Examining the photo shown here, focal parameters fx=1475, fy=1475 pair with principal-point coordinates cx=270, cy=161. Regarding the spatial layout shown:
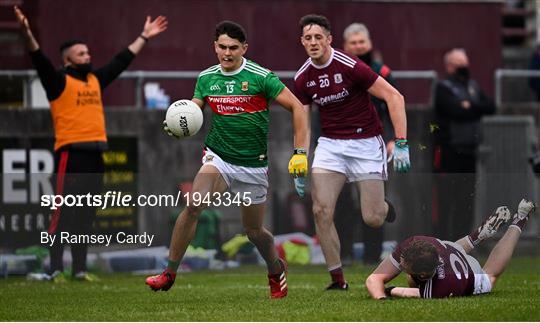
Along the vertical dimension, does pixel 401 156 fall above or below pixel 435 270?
above

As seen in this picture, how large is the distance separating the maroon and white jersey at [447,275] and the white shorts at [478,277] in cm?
6

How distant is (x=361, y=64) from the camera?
12.7 m

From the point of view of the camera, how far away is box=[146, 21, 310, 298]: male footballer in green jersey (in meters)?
11.8

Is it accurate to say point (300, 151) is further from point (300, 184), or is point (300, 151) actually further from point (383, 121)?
point (383, 121)

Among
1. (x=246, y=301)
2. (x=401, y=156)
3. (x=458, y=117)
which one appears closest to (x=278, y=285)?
(x=246, y=301)

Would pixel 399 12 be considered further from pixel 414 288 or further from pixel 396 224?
pixel 414 288

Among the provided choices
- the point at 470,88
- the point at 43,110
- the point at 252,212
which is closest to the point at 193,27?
the point at 43,110

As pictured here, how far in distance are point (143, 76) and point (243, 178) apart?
635 cm

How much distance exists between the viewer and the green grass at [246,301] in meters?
10.3

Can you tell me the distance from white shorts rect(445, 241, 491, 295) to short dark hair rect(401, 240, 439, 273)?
1.81 ft

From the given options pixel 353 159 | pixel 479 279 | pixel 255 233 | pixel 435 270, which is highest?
pixel 353 159

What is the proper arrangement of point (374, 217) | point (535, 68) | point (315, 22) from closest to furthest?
1. point (315, 22)
2. point (374, 217)
3. point (535, 68)
